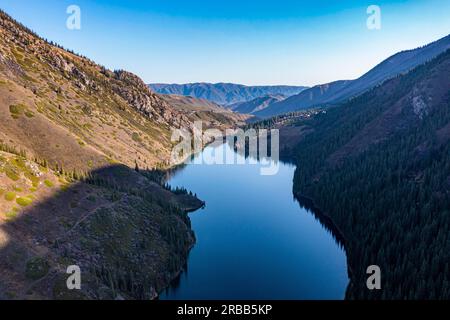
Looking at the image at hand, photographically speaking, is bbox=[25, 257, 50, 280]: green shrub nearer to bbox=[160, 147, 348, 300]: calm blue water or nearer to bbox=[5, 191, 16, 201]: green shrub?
bbox=[5, 191, 16, 201]: green shrub

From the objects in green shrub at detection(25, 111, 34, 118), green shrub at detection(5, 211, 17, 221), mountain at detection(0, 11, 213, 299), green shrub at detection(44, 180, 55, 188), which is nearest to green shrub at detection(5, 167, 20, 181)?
mountain at detection(0, 11, 213, 299)

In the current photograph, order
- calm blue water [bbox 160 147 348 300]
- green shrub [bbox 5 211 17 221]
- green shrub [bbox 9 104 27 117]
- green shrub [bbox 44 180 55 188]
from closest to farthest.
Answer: green shrub [bbox 5 211 17 221] → calm blue water [bbox 160 147 348 300] → green shrub [bbox 44 180 55 188] → green shrub [bbox 9 104 27 117]

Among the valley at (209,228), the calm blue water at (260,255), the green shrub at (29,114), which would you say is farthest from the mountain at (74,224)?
the calm blue water at (260,255)

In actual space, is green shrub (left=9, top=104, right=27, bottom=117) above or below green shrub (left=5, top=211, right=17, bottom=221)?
above

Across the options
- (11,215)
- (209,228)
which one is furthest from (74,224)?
(209,228)

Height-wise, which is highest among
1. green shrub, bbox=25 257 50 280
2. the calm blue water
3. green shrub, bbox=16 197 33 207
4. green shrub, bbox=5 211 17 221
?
green shrub, bbox=16 197 33 207

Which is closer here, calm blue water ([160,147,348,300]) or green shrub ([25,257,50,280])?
green shrub ([25,257,50,280])
